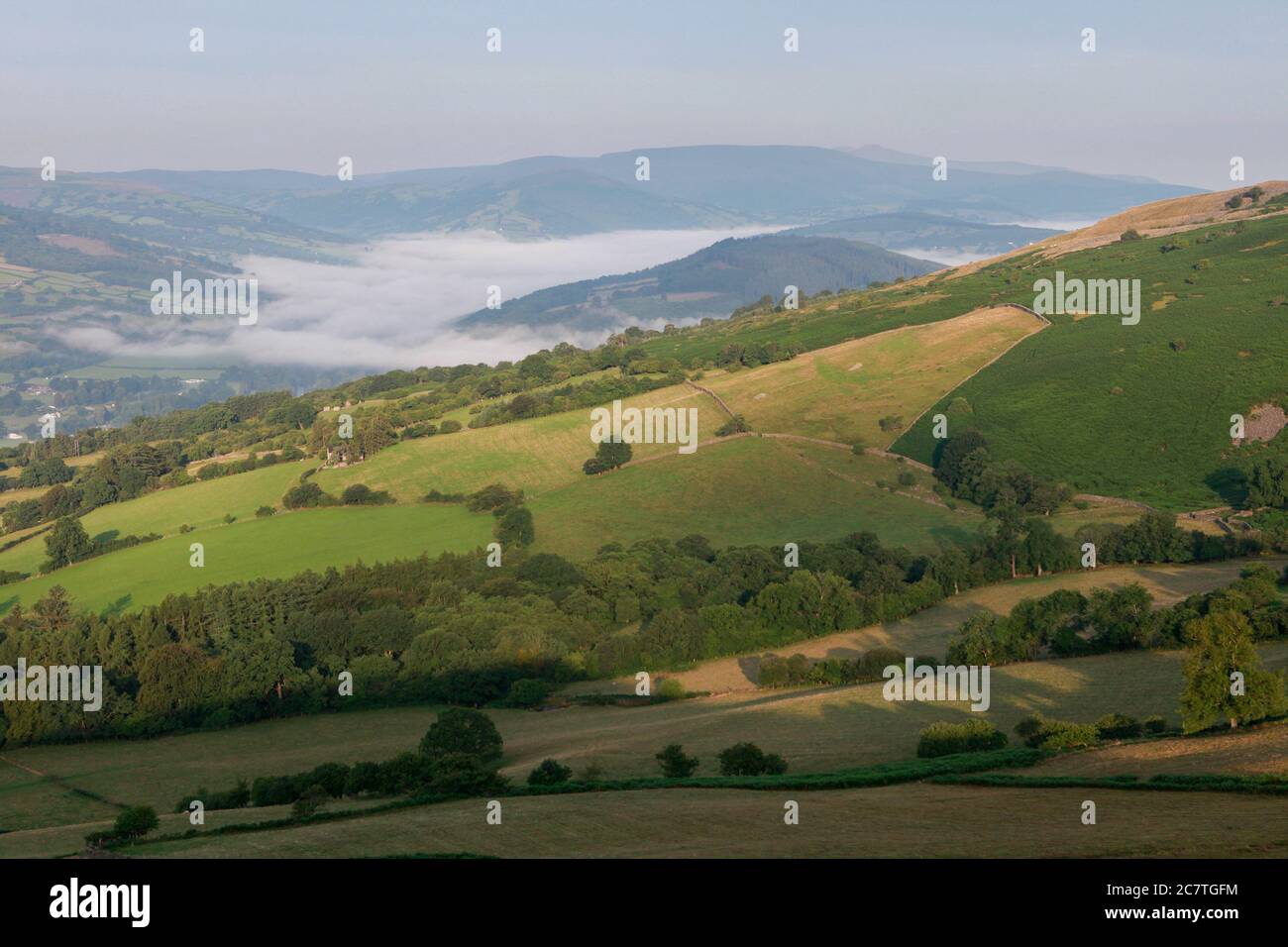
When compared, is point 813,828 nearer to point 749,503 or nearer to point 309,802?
point 309,802

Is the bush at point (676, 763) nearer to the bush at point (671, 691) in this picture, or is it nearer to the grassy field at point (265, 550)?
the bush at point (671, 691)

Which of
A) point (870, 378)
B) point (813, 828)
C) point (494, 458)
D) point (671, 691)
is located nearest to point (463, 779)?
point (813, 828)

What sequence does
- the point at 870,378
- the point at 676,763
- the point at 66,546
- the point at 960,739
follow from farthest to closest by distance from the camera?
the point at 870,378 < the point at 66,546 < the point at 960,739 < the point at 676,763

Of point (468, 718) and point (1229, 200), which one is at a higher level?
point (1229, 200)

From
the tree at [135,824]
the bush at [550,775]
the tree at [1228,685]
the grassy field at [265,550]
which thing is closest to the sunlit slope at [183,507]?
the grassy field at [265,550]

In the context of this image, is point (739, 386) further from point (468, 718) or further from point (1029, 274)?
point (468, 718)

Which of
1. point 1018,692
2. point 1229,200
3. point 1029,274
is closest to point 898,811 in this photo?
point 1018,692
